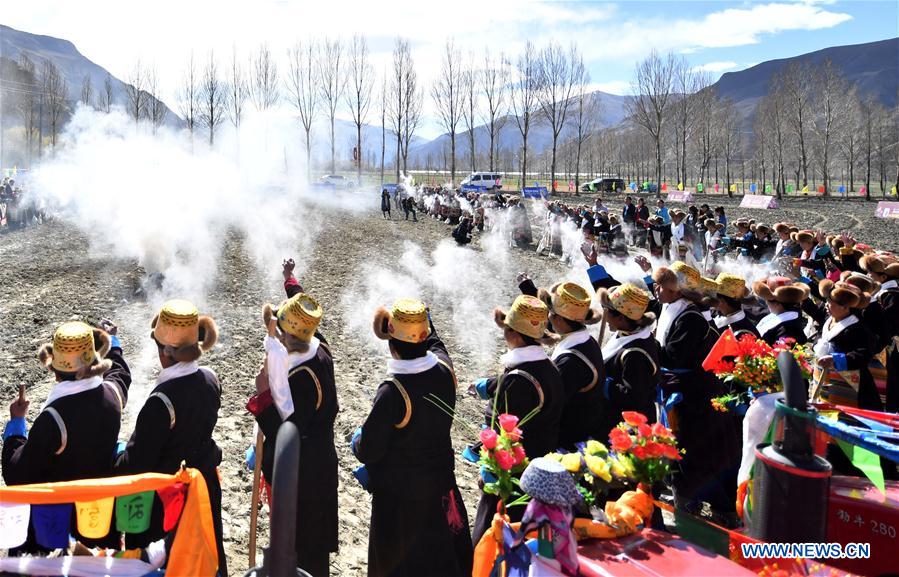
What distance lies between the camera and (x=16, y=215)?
94.2 ft

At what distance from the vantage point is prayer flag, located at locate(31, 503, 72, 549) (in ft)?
8.14

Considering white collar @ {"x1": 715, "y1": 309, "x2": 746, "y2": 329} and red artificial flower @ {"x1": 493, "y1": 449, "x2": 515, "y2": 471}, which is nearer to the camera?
red artificial flower @ {"x1": 493, "y1": 449, "x2": 515, "y2": 471}

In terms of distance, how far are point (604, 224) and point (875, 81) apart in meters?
208

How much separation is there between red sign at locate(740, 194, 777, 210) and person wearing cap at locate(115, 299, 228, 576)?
40.7 meters

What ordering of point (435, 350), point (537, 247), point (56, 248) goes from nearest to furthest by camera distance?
point (435, 350) < point (56, 248) < point (537, 247)

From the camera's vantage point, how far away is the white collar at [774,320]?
5.38m

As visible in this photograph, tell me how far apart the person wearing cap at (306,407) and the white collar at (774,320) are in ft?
12.5

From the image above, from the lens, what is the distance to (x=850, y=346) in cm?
517

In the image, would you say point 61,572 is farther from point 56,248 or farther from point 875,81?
point 875,81

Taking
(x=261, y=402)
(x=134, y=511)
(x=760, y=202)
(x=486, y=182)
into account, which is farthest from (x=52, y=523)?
(x=486, y=182)

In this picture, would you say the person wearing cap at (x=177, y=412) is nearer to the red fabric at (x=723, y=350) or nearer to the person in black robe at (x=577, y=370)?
the person in black robe at (x=577, y=370)

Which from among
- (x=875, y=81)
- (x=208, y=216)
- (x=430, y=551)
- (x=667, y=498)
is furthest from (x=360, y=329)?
(x=875, y=81)

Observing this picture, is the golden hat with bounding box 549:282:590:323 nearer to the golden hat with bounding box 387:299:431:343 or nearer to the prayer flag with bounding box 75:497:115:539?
the golden hat with bounding box 387:299:431:343

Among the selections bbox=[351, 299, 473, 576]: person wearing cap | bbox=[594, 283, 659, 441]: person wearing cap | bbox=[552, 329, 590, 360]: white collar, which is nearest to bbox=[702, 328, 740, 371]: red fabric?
bbox=[594, 283, 659, 441]: person wearing cap
